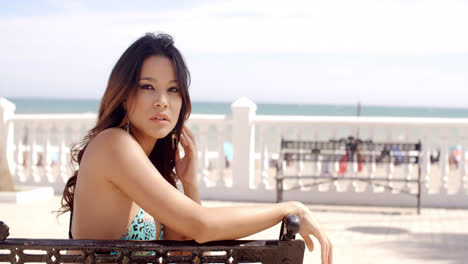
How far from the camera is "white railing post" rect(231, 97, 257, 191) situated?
9352 millimetres

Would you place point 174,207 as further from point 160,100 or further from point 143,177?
point 160,100

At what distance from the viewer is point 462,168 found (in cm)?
914

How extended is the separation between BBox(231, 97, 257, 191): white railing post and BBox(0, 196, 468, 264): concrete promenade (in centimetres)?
58

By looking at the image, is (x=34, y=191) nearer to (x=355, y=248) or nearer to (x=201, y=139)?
(x=201, y=139)

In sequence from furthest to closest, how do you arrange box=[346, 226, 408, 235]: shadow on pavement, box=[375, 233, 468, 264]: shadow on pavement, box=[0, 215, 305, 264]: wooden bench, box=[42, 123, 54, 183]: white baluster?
1. box=[42, 123, 54, 183]: white baluster
2. box=[346, 226, 408, 235]: shadow on pavement
3. box=[375, 233, 468, 264]: shadow on pavement
4. box=[0, 215, 305, 264]: wooden bench

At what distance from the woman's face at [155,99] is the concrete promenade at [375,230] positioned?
12.1ft

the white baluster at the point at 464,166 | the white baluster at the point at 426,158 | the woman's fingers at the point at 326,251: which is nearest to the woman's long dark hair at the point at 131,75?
the woman's fingers at the point at 326,251

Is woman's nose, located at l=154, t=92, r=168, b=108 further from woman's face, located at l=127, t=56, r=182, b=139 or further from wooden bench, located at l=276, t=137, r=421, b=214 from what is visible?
wooden bench, located at l=276, t=137, r=421, b=214

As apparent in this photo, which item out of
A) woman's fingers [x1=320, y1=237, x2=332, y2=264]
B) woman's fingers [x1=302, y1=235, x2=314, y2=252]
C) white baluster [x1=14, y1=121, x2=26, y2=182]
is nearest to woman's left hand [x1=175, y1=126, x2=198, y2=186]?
woman's fingers [x1=302, y1=235, x2=314, y2=252]

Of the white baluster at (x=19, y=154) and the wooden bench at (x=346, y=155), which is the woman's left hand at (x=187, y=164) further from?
the white baluster at (x=19, y=154)

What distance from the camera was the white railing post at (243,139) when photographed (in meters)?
9.35

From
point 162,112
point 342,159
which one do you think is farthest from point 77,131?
point 162,112

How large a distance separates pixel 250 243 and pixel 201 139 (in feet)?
26.1

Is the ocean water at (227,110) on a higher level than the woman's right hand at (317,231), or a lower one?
lower
